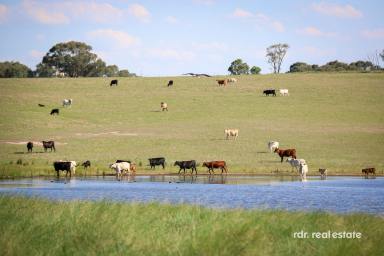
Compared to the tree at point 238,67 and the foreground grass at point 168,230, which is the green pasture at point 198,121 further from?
the tree at point 238,67

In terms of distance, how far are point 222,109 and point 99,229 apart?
62.3 meters

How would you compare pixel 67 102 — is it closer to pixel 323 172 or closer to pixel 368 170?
pixel 323 172

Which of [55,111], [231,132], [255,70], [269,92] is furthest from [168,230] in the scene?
[255,70]

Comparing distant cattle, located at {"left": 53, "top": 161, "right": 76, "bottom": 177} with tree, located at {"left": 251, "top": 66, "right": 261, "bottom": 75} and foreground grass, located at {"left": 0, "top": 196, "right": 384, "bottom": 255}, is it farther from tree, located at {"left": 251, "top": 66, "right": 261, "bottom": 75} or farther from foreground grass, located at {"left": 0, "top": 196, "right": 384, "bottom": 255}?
tree, located at {"left": 251, "top": 66, "right": 261, "bottom": 75}

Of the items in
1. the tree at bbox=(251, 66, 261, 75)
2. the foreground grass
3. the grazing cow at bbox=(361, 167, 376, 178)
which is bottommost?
the grazing cow at bbox=(361, 167, 376, 178)

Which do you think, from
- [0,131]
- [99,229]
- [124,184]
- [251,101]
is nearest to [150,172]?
[124,184]

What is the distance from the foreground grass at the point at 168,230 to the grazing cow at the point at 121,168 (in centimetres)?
2379

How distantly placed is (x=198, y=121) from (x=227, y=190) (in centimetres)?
3761

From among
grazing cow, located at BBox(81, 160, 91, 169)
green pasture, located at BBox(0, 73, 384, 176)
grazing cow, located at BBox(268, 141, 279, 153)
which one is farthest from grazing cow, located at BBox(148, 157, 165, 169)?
grazing cow, located at BBox(268, 141, 279, 153)

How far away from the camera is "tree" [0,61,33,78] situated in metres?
168

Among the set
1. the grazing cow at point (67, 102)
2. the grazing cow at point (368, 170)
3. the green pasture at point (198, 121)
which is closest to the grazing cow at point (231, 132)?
the green pasture at point (198, 121)

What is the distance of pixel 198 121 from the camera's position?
71.2 m

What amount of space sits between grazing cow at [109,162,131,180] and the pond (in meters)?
1.09

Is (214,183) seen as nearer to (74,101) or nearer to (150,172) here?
(150,172)
